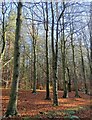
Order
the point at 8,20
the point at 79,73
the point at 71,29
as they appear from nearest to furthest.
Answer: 1. the point at 8,20
2. the point at 71,29
3. the point at 79,73

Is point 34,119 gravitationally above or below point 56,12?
below

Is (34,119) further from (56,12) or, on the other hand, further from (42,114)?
(56,12)

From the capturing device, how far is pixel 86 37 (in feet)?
105

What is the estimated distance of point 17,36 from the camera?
33.3ft

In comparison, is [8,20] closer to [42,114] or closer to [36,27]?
[36,27]

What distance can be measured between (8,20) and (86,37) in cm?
1392

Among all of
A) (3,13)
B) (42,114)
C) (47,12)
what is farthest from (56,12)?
(42,114)

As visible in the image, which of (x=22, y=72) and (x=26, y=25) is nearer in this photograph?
(x=26, y=25)

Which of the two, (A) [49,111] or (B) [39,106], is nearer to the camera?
(A) [49,111]

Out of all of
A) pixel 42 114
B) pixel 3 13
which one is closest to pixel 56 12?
pixel 3 13

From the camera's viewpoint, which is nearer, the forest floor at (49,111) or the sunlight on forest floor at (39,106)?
the forest floor at (49,111)

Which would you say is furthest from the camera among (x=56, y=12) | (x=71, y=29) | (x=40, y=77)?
(x=40, y=77)

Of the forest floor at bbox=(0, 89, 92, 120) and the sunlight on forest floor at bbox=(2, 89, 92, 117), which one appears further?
the sunlight on forest floor at bbox=(2, 89, 92, 117)

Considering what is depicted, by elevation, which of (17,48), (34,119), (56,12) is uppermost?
(56,12)
